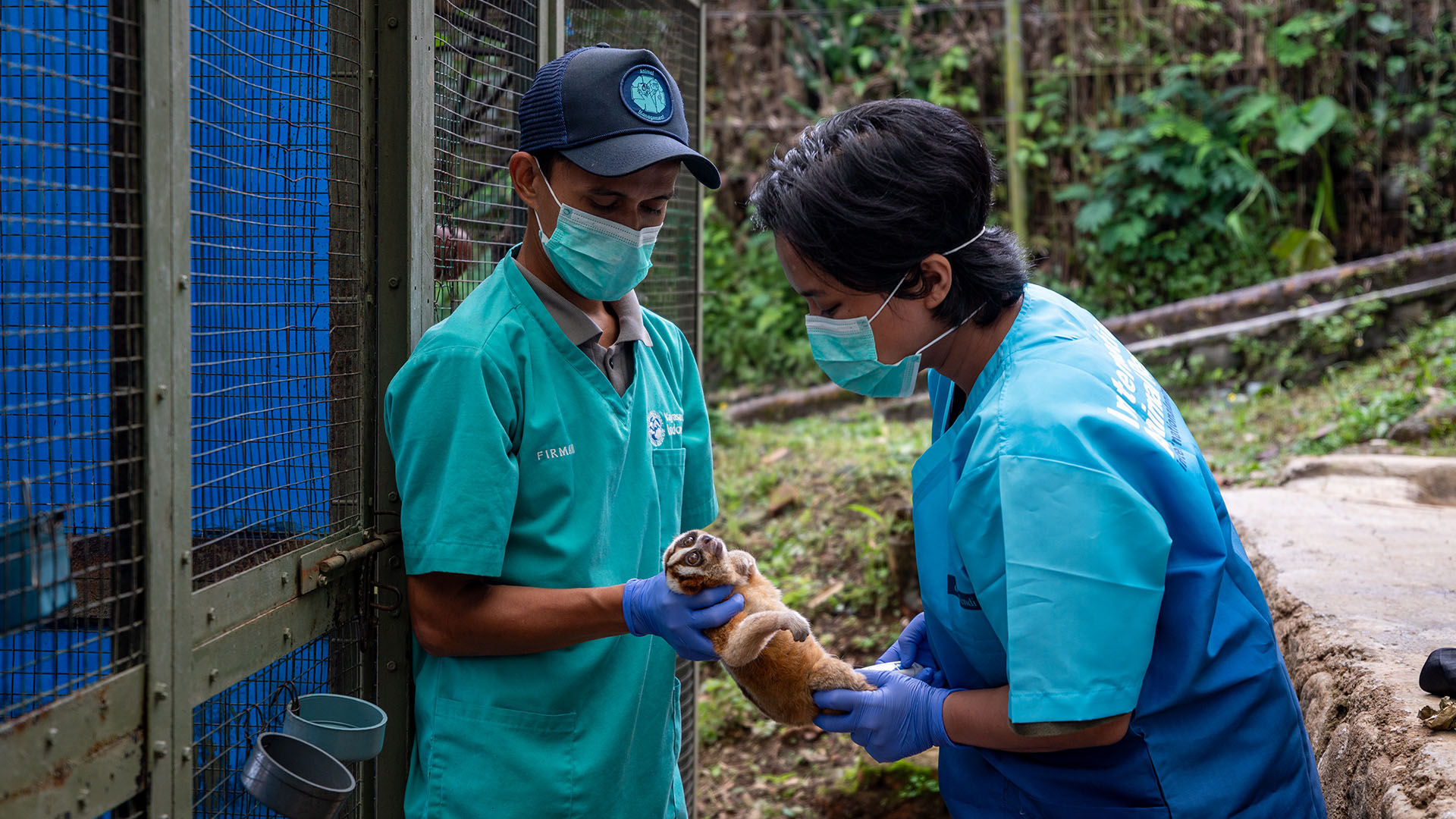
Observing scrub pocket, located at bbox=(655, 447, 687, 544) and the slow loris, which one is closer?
the slow loris

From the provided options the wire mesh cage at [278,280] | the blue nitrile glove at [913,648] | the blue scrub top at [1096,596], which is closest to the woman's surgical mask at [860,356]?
the blue scrub top at [1096,596]

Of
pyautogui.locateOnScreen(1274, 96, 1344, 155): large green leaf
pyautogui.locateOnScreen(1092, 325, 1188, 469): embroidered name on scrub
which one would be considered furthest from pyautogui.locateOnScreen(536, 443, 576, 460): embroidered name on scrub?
pyautogui.locateOnScreen(1274, 96, 1344, 155): large green leaf

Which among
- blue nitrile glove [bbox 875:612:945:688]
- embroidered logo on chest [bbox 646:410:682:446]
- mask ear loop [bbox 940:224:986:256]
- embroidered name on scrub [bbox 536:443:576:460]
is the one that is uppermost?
mask ear loop [bbox 940:224:986:256]

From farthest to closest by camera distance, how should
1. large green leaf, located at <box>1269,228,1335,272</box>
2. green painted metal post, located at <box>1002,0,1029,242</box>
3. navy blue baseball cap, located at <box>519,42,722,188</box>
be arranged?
1. green painted metal post, located at <box>1002,0,1029,242</box>
2. large green leaf, located at <box>1269,228,1335,272</box>
3. navy blue baseball cap, located at <box>519,42,722,188</box>

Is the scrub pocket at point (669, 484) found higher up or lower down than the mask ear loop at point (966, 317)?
lower down

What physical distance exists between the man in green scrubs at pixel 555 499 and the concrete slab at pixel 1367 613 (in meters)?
1.31

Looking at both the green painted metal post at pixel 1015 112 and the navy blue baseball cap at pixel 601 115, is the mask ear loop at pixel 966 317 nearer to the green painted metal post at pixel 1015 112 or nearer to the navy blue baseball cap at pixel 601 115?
the navy blue baseball cap at pixel 601 115

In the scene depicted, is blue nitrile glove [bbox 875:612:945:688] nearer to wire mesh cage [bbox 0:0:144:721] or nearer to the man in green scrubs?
the man in green scrubs

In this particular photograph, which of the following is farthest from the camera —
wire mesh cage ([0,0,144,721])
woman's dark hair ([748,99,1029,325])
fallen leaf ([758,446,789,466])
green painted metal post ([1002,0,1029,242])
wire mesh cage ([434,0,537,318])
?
green painted metal post ([1002,0,1029,242])

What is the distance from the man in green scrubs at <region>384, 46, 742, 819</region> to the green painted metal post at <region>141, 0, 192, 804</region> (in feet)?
1.35

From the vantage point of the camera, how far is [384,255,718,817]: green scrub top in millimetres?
1790

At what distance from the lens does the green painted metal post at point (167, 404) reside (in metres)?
1.37

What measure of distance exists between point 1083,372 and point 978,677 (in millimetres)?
516

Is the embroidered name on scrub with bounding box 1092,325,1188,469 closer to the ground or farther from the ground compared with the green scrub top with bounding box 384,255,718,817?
farther from the ground
